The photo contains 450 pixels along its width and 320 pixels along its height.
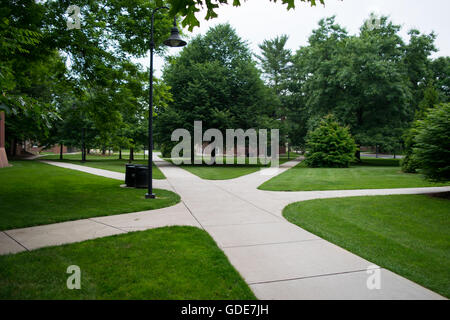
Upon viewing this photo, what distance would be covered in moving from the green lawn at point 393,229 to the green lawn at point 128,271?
220cm

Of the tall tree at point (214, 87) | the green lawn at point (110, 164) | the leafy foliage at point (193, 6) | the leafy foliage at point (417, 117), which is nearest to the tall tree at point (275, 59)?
the tall tree at point (214, 87)

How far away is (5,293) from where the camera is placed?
2.97 metres

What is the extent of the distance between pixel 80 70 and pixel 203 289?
361 inches

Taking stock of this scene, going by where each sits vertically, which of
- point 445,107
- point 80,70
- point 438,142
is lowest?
point 438,142

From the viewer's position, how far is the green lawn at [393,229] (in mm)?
3796

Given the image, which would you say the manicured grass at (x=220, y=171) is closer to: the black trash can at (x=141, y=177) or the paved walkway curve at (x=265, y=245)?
the black trash can at (x=141, y=177)

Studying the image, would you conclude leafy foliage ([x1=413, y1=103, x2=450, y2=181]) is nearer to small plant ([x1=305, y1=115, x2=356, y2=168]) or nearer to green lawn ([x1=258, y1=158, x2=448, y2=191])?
green lawn ([x1=258, y1=158, x2=448, y2=191])

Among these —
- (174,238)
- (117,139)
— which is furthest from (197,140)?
(174,238)

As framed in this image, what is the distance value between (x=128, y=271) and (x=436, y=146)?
9222 millimetres

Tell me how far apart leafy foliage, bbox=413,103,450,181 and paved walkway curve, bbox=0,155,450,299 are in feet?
15.5

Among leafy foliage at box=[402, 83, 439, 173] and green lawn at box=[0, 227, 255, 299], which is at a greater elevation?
leafy foliage at box=[402, 83, 439, 173]

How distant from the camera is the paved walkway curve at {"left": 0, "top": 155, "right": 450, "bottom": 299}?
3152 mm

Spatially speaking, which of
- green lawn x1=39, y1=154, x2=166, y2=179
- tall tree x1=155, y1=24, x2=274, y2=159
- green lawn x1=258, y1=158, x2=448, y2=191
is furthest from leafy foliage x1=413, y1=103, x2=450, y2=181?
tall tree x1=155, y1=24, x2=274, y2=159
